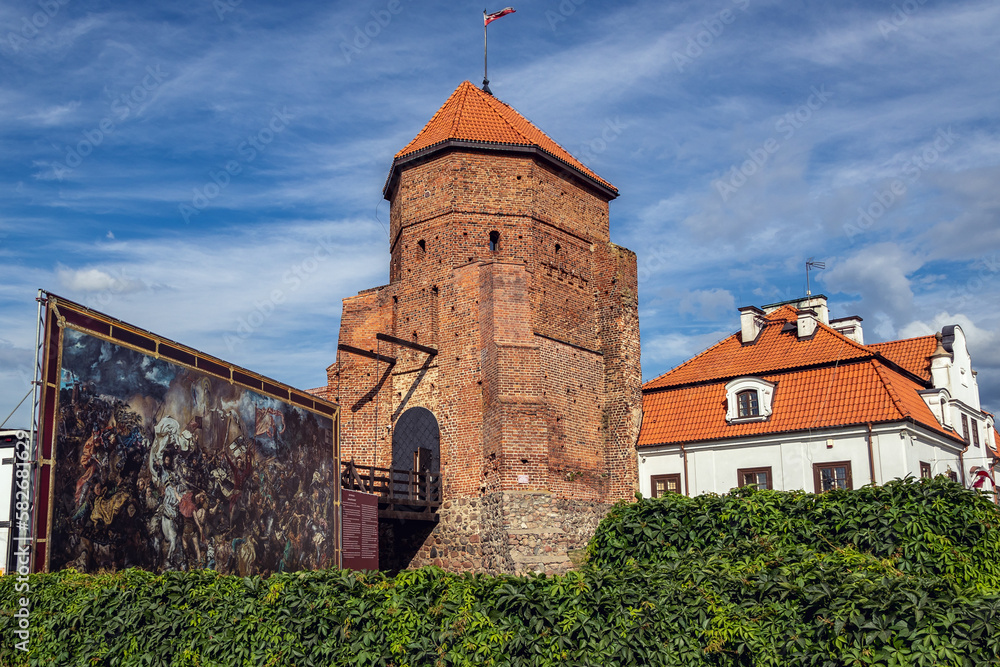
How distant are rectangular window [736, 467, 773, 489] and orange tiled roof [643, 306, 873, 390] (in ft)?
9.13

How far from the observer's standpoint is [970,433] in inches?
1045

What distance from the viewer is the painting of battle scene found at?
43.5ft

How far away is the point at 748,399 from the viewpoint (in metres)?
24.2

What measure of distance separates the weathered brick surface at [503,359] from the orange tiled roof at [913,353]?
8.44 metres

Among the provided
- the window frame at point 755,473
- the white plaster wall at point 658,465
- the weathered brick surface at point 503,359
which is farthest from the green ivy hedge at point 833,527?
the white plaster wall at point 658,465

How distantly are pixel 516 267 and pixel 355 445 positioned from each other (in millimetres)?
7146

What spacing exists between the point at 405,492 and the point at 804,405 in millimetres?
10964

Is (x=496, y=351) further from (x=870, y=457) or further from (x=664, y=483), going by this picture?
(x=870, y=457)

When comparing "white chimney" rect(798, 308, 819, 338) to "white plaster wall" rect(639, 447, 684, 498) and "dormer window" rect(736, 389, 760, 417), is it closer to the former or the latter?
"dormer window" rect(736, 389, 760, 417)

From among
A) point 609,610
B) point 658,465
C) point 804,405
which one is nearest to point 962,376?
point 804,405

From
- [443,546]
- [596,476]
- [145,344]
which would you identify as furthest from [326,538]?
[596,476]

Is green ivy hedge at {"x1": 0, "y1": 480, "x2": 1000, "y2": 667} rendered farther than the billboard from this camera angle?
No

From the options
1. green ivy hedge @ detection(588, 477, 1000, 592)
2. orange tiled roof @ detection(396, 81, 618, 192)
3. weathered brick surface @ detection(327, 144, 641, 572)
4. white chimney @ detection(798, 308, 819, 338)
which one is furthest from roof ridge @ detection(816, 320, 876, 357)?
green ivy hedge @ detection(588, 477, 1000, 592)

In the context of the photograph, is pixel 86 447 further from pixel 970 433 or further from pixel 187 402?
pixel 970 433
